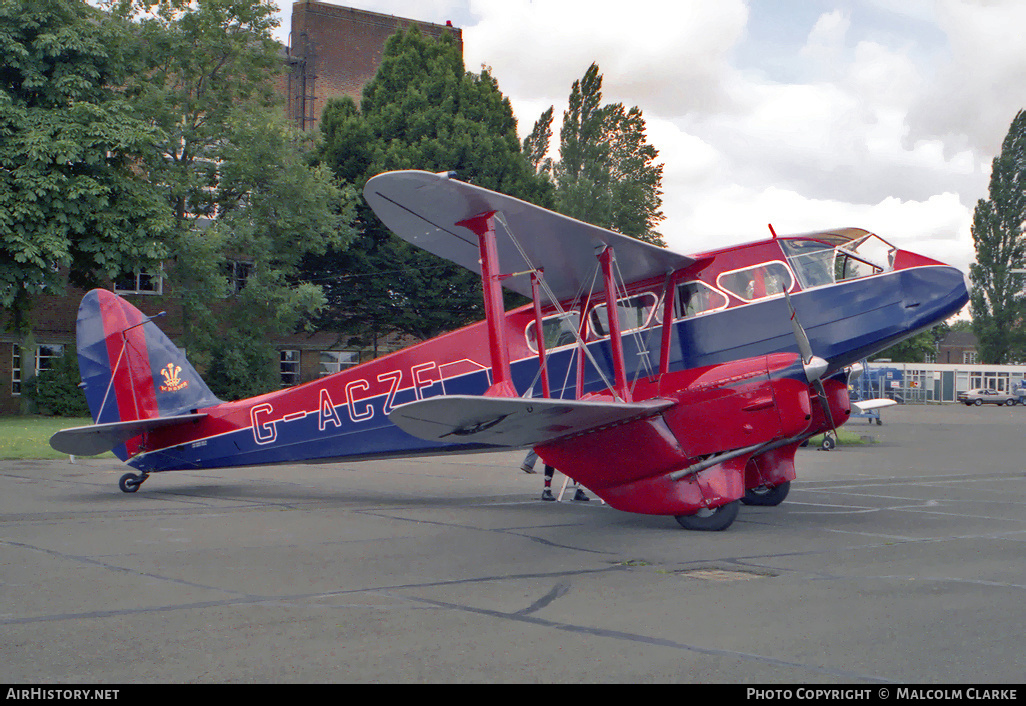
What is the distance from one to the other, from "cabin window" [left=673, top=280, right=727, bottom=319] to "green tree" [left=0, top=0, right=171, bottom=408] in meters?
24.4

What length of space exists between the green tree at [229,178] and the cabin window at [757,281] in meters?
24.9

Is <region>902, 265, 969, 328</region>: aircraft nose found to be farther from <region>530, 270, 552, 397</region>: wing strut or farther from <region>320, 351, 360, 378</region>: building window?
<region>320, 351, 360, 378</region>: building window

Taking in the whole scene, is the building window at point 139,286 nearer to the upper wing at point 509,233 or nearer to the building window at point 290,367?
the building window at point 290,367

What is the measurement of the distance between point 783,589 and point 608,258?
4319 millimetres

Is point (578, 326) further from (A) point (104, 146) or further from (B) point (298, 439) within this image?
(A) point (104, 146)

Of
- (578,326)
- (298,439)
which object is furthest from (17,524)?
(578,326)

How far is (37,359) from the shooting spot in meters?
37.7

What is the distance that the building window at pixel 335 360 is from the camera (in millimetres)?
45594

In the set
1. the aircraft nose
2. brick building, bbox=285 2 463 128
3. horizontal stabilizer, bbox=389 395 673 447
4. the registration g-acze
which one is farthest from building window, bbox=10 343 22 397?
the aircraft nose

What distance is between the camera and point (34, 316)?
37219mm

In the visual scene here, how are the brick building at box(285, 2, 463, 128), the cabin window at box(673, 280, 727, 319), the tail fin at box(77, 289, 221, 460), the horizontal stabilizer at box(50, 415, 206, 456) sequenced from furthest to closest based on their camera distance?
the brick building at box(285, 2, 463, 128)
the tail fin at box(77, 289, 221, 460)
the horizontal stabilizer at box(50, 415, 206, 456)
the cabin window at box(673, 280, 727, 319)

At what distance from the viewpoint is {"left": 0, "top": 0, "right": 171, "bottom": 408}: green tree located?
28.6 metres

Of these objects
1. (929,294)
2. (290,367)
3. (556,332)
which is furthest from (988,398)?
(556,332)

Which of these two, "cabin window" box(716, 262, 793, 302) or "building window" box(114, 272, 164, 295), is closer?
"cabin window" box(716, 262, 793, 302)
